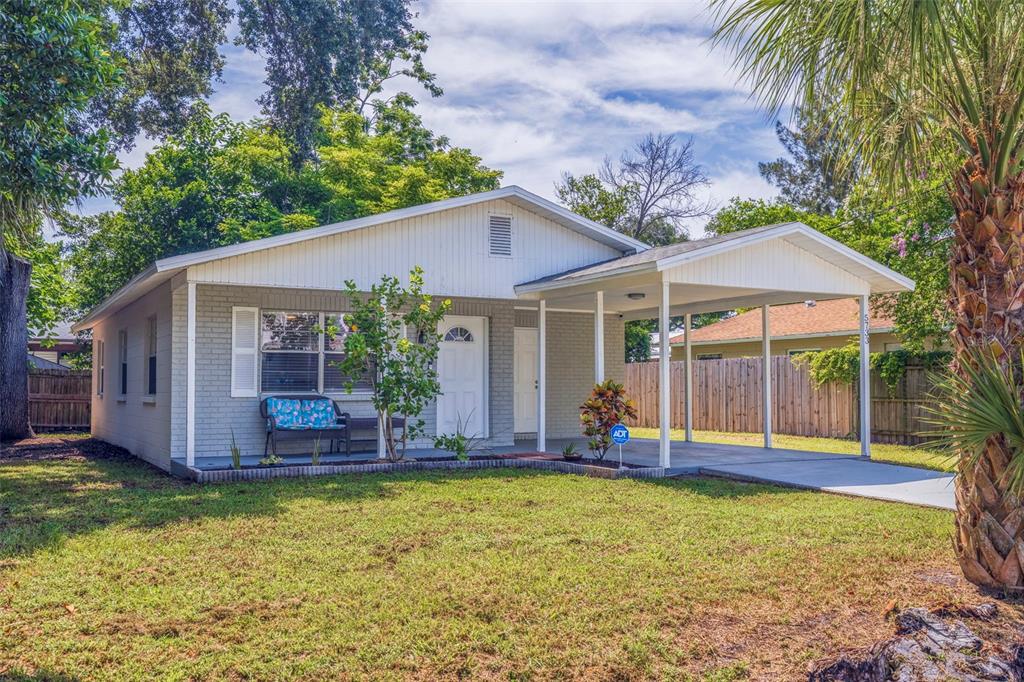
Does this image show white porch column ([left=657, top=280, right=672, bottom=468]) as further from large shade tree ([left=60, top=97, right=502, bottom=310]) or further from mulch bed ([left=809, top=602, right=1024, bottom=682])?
large shade tree ([left=60, top=97, right=502, bottom=310])

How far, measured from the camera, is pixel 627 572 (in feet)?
Answer: 19.7

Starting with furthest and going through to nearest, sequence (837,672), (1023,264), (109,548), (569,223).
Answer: (569,223)
(109,548)
(1023,264)
(837,672)

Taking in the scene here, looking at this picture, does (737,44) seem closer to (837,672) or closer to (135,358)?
(837,672)

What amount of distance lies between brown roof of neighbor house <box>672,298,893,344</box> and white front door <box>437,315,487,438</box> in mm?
8855

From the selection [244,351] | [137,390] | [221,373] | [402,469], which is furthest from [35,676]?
[137,390]

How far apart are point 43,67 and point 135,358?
702cm

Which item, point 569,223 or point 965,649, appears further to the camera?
point 569,223

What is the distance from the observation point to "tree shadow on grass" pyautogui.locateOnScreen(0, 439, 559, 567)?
25.5 feet

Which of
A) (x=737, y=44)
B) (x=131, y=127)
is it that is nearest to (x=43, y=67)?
(x=737, y=44)

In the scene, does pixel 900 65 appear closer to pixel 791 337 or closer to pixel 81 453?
pixel 81 453

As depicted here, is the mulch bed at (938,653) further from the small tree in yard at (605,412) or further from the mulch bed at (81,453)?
the small tree in yard at (605,412)

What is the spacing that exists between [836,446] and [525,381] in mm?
6390

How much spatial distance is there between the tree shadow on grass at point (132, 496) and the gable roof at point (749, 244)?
3.13 meters

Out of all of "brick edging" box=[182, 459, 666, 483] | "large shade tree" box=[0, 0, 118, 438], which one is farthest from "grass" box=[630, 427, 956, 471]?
"large shade tree" box=[0, 0, 118, 438]
